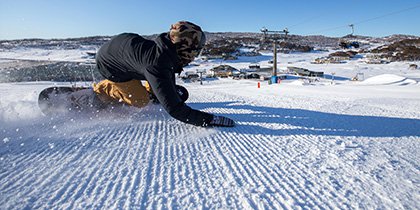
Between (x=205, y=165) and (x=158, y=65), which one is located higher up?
(x=158, y=65)

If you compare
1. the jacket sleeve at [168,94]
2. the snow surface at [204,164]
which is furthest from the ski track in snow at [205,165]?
the jacket sleeve at [168,94]

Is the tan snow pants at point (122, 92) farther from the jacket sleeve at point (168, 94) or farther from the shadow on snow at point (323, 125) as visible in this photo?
the shadow on snow at point (323, 125)

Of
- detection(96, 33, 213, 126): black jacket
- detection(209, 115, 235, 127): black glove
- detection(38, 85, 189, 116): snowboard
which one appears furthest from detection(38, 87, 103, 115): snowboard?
detection(209, 115, 235, 127): black glove

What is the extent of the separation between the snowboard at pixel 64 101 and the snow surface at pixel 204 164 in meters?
0.16

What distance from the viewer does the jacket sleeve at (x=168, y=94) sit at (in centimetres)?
194

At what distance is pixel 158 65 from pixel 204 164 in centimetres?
94

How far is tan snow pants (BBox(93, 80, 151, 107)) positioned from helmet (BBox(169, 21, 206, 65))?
74 cm

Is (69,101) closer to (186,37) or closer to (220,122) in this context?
(186,37)

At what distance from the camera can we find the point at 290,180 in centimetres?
114

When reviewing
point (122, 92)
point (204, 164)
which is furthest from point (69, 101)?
point (204, 164)

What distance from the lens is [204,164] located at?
51.6 inches

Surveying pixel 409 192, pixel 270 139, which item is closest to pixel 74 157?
pixel 270 139

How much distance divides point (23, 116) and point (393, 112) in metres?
3.64

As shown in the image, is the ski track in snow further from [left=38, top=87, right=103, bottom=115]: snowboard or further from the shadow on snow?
[left=38, top=87, right=103, bottom=115]: snowboard
